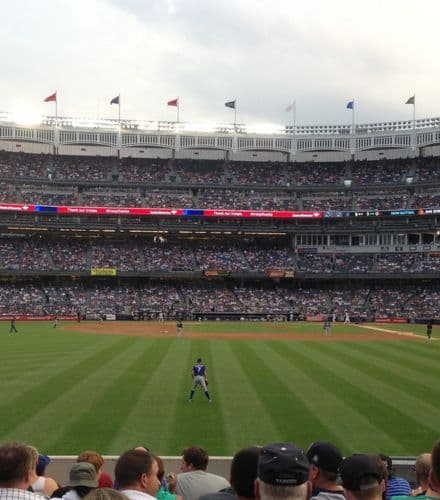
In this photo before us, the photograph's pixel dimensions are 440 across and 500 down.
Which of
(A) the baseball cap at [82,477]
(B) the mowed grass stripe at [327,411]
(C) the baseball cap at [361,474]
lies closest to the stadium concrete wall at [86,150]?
(B) the mowed grass stripe at [327,411]

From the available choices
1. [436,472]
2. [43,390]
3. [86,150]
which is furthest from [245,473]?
[86,150]

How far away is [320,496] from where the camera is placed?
5.36m

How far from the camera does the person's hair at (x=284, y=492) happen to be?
4105 mm

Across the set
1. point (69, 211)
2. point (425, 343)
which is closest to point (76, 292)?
point (69, 211)

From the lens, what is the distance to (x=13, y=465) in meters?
4.77

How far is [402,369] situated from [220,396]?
40.8 feet

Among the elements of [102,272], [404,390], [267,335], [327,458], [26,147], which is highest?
[26,147]

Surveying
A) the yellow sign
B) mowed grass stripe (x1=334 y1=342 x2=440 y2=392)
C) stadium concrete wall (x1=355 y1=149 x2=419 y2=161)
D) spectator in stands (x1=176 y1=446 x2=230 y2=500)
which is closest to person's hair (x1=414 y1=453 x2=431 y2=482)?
spectator in stands (x1=176 y1=446 x2=230 y2=500)

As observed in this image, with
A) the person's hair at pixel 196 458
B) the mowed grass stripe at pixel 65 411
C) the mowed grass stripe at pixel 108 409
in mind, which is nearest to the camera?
the person's hair at pixel 196 458

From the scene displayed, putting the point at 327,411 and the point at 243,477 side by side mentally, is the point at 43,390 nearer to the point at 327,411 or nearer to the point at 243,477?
the point at 327,411

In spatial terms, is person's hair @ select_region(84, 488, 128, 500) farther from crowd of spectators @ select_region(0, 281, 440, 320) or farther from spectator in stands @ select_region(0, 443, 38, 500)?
crowd of spectators @ select_region(0, 281, 440, 320)

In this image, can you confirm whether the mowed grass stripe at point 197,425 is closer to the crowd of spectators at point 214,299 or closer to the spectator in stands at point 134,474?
the spectator in stands at point 134,474

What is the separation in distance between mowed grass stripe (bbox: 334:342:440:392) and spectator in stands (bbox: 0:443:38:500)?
67.7 feet

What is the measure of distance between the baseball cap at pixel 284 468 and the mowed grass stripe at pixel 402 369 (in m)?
20.2
